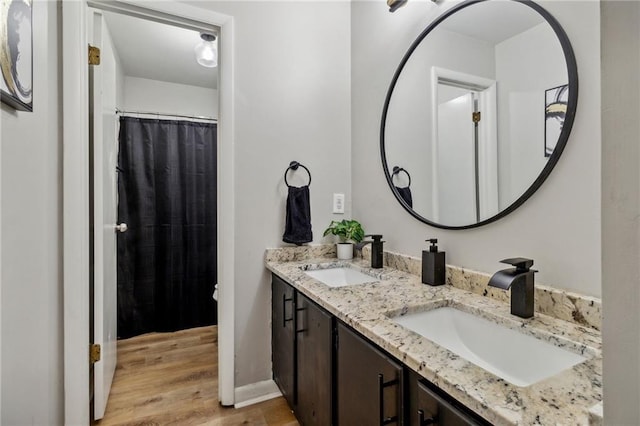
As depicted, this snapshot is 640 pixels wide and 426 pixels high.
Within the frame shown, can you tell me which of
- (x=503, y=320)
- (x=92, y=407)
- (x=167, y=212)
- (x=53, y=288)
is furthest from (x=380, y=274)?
(x=167, y=212)

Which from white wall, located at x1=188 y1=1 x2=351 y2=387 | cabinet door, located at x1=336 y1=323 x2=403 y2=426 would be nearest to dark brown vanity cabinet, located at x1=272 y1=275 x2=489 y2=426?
cabinet door, located at x1=336 y1=323 x2=403 y2=426

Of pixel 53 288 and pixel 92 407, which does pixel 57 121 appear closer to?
pixel 53 288

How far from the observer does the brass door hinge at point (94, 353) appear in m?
1.60

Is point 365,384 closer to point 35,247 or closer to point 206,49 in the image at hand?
point 35,247

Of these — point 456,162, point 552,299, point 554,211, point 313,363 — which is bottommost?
point 313,363

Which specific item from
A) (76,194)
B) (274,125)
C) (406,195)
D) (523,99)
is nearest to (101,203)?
(76,194)

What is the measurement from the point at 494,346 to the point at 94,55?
2.16m

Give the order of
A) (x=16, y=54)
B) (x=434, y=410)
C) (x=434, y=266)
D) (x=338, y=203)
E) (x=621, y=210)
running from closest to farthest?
1. (x=621, y=210)
2. (x=434, y=410)
3. (x=16, y=54)
4. (x=434, y=266)
5. (x=338, y=203)

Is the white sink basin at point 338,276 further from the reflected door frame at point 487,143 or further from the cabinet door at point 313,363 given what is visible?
the reflected door frame at point 487,143

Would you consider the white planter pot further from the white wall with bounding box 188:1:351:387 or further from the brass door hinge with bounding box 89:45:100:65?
the brass door hinge with bounding box 89:45:100:65

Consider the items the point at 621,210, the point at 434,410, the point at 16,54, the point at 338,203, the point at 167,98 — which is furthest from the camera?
the point at 167,98

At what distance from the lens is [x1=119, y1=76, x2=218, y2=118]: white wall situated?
3.06 meters

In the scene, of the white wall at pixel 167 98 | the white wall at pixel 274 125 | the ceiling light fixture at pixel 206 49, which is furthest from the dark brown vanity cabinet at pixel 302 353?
the white wall at pixel 167 98

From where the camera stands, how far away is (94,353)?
161 centimetres
